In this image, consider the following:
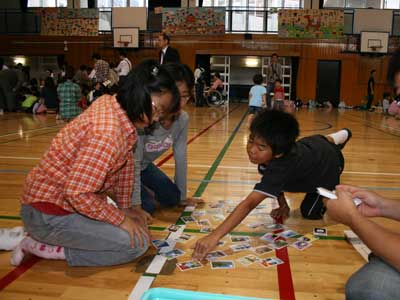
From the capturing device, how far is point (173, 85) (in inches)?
72.8

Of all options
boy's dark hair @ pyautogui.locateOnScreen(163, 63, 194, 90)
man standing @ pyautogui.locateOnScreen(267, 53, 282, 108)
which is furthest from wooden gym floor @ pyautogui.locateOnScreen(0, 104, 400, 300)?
man standing @ pyautogui.locateOnScreen(267, 53, 282, 108)

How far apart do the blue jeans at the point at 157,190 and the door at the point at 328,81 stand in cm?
1451

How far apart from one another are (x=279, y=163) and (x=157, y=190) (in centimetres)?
95

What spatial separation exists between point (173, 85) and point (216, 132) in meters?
5.48

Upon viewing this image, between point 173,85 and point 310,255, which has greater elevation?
point 173,85

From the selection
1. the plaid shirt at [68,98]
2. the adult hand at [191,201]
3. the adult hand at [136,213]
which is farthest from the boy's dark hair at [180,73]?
the plaid shirt at [68,98]

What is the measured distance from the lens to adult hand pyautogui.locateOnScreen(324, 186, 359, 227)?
4.36ft

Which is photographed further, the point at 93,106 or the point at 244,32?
the point at 244,32

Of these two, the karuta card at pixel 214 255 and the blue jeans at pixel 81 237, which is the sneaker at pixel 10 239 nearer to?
the blue jeans at pixel 81 237

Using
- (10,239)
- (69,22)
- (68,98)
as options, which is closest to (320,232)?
(10,239)

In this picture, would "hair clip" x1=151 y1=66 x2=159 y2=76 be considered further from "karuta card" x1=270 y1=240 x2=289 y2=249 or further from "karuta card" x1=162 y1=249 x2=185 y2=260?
"karuta card" x1=270 y1=240 x2=289 y2=249

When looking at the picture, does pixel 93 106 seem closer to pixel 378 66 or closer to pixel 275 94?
pixel 275 94

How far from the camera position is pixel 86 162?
165 cm

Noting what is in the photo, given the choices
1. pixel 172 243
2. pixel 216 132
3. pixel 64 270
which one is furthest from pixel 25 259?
pixel 216 132
